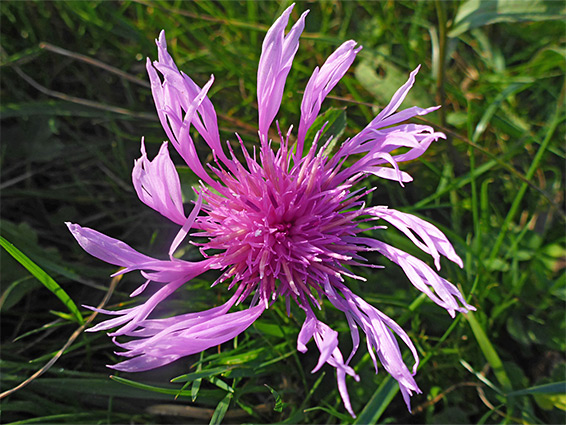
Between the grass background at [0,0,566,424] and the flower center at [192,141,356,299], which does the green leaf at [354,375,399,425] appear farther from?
the flower center at [192,141,356,299]

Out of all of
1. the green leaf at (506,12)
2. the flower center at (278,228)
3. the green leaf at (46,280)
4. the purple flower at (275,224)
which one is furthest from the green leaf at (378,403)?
the green leaf at (506,12)

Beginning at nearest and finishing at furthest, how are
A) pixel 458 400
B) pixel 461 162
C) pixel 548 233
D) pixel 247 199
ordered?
pixel 247 199 < pixel 458 400 < pixel 548 233 < pixel 461 162

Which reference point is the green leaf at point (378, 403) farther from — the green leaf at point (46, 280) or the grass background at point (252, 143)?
the green leaf at point (46, 280)

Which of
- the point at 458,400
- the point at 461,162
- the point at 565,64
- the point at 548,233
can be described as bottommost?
the point at 458,400

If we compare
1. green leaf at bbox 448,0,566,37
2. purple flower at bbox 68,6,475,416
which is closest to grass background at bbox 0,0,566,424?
green leaf at bbox 448,0,566,37

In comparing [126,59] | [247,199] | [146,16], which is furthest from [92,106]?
[247,199]

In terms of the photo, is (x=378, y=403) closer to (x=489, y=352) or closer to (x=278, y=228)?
(x=489, y=352)

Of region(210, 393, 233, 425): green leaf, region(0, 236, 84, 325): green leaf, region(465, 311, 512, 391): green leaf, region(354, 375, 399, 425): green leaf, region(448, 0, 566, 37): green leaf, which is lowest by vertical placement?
region(465, 311, 512, 391): green leaf

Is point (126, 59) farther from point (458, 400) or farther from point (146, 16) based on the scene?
point (458, 400)
